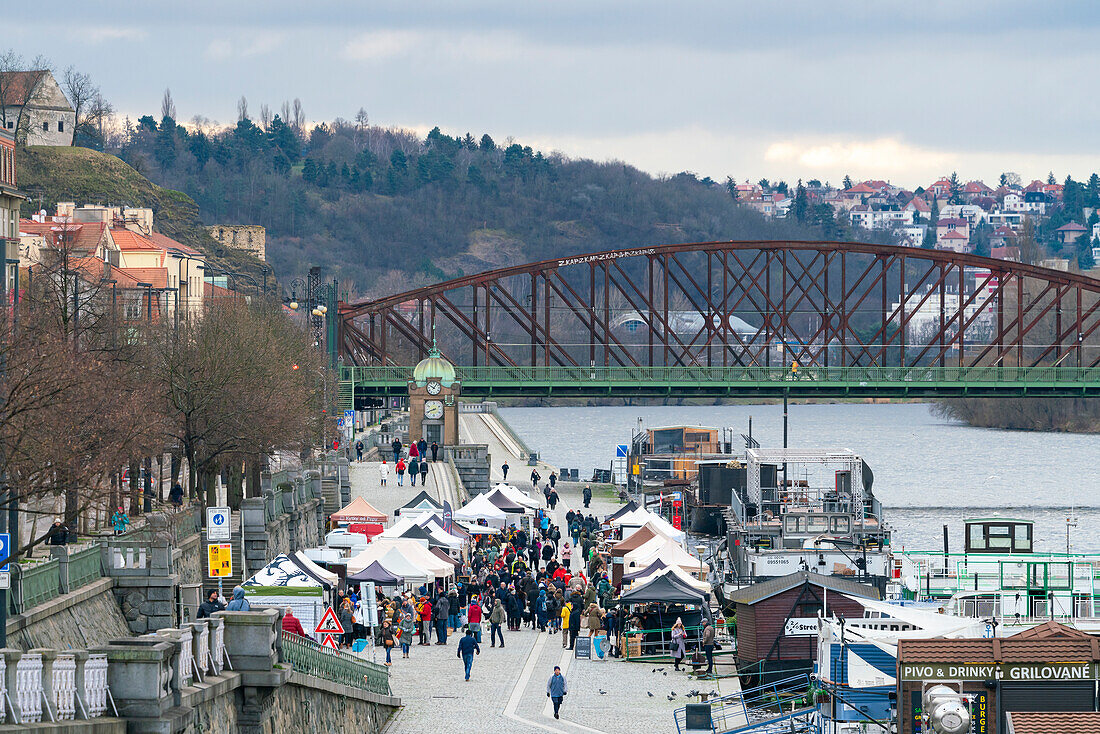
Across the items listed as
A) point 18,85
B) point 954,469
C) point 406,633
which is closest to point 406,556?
point 406,633

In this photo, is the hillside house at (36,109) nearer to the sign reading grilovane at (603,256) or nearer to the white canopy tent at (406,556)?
the sign reading grilovane at (603,256)

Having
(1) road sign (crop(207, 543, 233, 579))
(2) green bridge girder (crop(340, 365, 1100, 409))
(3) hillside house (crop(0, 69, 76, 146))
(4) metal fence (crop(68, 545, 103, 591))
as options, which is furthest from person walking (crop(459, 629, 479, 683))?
(3) hillside house (crop(0, 69, 76, 146))

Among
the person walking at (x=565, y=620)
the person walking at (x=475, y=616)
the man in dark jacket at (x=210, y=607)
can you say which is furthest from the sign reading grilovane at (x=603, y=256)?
the man in dark jacket at (x=210, y=607)

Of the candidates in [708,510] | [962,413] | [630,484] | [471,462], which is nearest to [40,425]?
[708,510]

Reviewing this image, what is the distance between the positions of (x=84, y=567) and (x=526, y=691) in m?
9.70

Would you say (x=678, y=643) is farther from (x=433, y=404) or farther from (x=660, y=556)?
(x=433, y=404)

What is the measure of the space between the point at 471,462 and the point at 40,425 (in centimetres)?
5358

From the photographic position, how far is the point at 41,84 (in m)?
156

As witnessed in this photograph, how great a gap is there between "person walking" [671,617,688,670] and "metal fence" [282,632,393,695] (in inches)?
392

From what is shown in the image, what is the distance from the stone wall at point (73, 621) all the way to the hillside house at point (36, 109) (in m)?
116

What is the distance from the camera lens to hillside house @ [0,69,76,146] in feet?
497

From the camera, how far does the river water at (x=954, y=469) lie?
8581 cm

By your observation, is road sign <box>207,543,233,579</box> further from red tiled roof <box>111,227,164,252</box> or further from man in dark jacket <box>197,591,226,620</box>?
red tiled roof <box>111,227,164,252</box>

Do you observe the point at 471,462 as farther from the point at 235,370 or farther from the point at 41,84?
the point at 41,84
